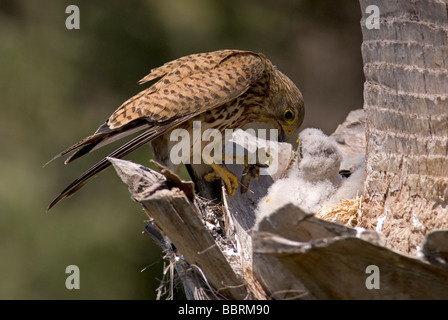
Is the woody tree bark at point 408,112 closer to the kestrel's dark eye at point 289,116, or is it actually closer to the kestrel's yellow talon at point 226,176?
the kestrel's yellow talon at point 226,176

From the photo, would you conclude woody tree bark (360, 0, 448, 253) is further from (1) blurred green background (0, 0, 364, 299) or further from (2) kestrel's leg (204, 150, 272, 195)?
(1) blurred green background (0, 0, 364, 299)

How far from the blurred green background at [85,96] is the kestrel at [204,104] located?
144cm

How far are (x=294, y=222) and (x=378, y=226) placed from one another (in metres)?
0.91

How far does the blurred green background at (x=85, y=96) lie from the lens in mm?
4758

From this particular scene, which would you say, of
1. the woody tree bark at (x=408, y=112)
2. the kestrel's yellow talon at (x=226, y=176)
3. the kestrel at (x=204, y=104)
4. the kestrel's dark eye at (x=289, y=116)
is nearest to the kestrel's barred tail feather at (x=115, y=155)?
the kestrel at (x=204, y=104)

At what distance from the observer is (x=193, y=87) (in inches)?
130

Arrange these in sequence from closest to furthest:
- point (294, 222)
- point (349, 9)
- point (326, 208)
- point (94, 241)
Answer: point (294, 222)
point (326, 208)
point (94, 241)
point (349, 9)

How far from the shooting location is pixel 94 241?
186 inches

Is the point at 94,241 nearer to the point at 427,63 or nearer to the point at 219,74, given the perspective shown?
the point at 219,74

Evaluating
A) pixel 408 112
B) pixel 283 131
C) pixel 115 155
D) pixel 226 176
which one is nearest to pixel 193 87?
pixel 226 176

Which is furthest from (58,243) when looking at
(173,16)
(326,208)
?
(326,208)

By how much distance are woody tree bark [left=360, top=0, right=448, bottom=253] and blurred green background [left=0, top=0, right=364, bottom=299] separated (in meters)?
2.55

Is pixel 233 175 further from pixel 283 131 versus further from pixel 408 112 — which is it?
pixel 408 112

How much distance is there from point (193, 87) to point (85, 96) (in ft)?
7.39
